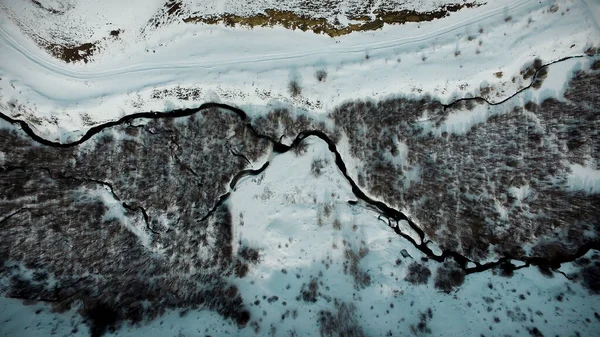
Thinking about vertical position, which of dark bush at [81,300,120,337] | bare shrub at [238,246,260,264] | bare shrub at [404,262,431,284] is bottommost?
bare shrub at [404,262,431,284]

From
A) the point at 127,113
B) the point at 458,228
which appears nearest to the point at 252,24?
the point at 127,113

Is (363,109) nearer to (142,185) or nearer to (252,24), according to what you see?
(252,24)

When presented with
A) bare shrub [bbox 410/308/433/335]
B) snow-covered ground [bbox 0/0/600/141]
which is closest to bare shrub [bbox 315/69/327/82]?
snow-covered ground [bbox 0/0/600/141]

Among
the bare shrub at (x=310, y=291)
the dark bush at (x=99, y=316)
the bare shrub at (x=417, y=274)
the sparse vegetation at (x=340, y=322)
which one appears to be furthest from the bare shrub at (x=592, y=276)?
the dark bush at (x=99, y=316)

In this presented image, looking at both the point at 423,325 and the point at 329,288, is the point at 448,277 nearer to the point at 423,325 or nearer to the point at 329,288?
the point at 423,325

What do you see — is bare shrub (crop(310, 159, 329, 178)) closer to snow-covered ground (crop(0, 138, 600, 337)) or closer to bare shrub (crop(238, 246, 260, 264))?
snow-covered ground (crop(0, 138, 600, 337))

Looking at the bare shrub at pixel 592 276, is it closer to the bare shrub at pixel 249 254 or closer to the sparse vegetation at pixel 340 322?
the sparse vegetation at pixel 340 322

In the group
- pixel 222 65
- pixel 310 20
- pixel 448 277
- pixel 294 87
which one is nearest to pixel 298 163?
pixel 294 87
